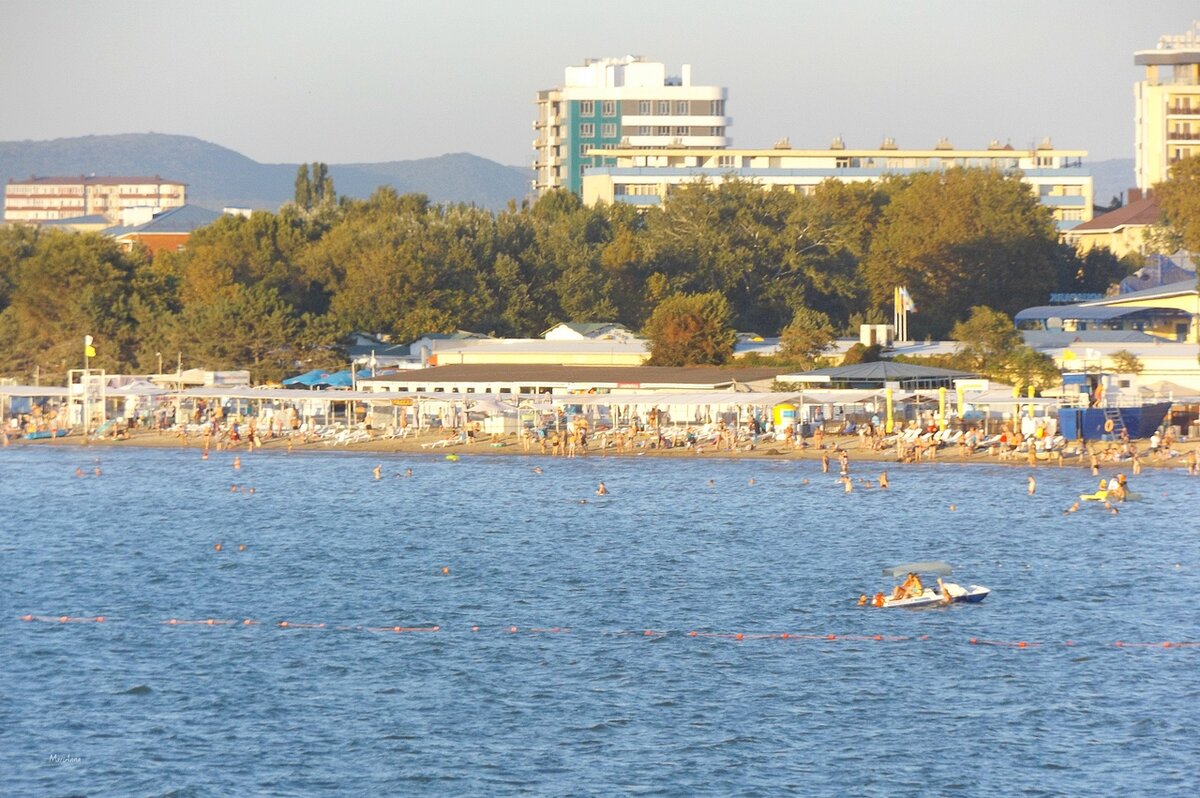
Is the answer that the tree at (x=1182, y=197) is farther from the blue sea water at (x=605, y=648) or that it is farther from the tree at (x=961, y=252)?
the blue sea water at (x=605, y=648)

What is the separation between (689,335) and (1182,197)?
171ft

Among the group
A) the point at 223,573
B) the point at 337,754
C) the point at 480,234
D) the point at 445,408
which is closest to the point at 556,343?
the point at 445,408

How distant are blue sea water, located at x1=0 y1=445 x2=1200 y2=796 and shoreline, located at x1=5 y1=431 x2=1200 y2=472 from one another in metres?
4.08

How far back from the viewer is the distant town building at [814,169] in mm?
148000

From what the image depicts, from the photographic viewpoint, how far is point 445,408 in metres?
74.3

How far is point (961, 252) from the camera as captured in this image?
99.4m

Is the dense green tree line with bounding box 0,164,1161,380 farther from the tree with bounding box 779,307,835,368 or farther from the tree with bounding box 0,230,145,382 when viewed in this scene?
the tree with bounding box 779,307,835,368

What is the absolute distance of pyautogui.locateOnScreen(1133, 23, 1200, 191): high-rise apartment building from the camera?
14762 cm

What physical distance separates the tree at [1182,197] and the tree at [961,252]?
1307cm

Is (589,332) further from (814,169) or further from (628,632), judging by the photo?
(814,169)

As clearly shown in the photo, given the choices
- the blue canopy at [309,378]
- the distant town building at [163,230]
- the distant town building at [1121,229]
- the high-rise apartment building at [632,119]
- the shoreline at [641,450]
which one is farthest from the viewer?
the high-rise apartment building at [632,119]

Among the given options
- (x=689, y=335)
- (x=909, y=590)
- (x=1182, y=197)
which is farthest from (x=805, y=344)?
(x=1182, y=197)

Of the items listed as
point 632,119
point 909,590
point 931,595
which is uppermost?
point 632,119

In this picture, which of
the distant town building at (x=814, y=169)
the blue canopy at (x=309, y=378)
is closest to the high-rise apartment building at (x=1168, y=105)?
the distant town building at (x=814, y=169)
